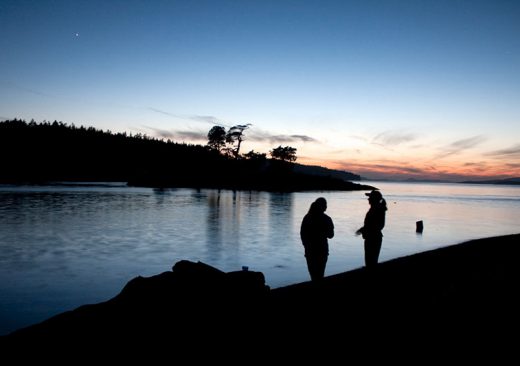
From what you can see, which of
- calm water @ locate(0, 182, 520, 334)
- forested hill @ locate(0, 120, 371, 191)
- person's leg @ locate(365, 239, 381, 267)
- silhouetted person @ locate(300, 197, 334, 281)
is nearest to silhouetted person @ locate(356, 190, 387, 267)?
person's leg @ locate(365, 239, 381, 267)

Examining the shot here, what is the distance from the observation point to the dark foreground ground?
5969mm

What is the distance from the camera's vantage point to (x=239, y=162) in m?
130

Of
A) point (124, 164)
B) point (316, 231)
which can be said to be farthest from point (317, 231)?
point (124, 164)

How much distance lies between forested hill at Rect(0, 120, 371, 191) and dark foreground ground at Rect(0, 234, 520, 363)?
341 feet

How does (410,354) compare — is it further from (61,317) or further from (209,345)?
(61,317)

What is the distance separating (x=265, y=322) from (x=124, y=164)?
177663mm

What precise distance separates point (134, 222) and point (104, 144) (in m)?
169

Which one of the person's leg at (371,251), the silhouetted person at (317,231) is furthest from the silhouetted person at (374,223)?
the silhouetted person at (317,231)

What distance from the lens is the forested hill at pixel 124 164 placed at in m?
125

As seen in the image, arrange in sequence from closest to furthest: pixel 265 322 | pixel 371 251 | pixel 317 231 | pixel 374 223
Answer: pixel 265 322 → pixel 317 231 → pixel 374 223 → pixel 371 251

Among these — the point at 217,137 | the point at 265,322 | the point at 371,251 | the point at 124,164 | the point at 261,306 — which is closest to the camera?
the point at 265,322

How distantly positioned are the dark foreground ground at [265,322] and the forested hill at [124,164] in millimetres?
103920

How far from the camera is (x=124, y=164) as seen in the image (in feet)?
566

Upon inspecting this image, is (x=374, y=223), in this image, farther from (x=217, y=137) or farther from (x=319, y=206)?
(x=217, y=137)
